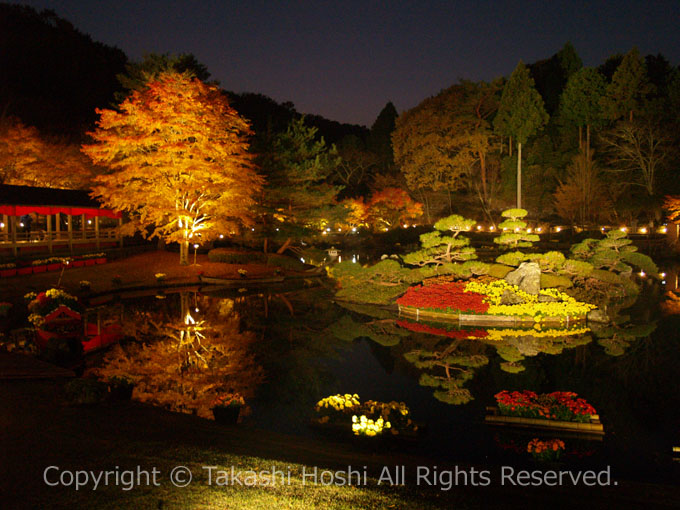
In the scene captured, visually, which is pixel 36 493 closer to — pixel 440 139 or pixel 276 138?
pixel 276 138

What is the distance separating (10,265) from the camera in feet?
55.4

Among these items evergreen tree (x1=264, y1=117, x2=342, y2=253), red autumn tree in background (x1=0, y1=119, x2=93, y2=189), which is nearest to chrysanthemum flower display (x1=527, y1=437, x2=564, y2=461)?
evergreen tree (x1=264, y1=117, x2=342, y2=253)

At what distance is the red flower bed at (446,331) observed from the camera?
11422mm

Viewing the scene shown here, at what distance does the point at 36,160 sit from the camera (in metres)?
26.0

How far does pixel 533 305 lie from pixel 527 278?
1.21 m

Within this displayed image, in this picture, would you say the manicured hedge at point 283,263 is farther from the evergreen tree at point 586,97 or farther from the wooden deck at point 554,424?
the evergreen tree at point 586,97

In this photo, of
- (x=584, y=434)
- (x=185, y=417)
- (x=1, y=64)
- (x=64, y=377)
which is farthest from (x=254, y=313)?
(x=1, y=64)

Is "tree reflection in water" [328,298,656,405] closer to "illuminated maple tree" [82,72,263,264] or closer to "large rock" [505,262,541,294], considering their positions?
"large rock" [505,262,541,294]

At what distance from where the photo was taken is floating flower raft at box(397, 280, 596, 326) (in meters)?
12.5

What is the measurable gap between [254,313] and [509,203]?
97.4 ft

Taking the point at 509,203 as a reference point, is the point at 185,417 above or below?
below

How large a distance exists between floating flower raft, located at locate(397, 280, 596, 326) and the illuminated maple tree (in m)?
10.1

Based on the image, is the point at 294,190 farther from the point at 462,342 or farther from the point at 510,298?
the point at 462,342

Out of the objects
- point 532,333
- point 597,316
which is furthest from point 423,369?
point 597,316
